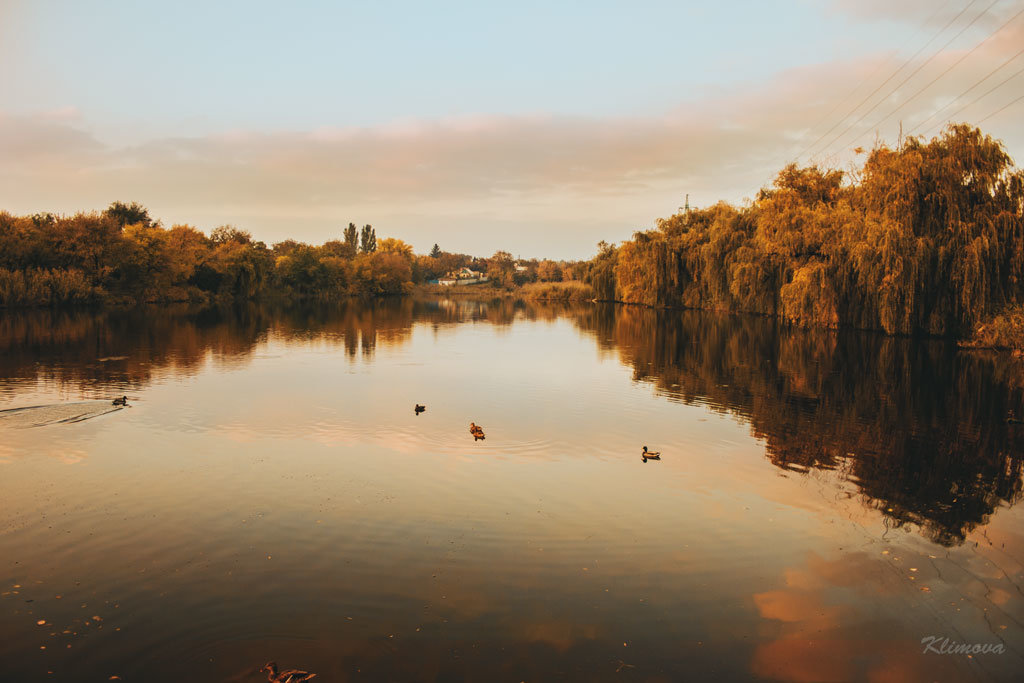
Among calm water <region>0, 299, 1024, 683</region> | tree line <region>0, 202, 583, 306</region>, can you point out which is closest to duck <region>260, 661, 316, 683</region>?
calm water <region>0, 299, 1024, 683</region>

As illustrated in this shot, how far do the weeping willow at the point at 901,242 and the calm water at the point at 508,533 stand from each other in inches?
485

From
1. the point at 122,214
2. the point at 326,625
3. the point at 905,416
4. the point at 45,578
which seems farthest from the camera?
the point at 122,214

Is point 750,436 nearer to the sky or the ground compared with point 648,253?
nearer to the ground

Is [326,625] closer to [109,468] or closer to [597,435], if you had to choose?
[109,468]

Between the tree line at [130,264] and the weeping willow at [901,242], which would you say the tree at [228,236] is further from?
the weeping willow at [901,242]

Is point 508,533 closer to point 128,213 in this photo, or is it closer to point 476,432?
point 476,432

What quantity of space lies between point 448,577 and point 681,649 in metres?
3.09

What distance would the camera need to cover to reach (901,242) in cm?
3459

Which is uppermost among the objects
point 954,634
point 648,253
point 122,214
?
point 122,214

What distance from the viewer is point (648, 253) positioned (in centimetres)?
7731

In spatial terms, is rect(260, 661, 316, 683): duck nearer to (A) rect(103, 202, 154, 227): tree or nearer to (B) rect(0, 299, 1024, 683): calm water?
(B) rect(0, 299, 1024, 683): calm water

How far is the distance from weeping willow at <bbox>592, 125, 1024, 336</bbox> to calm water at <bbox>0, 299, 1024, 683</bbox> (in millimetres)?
12314

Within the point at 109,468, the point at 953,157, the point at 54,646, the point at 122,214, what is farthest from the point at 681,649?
the point at 122,214

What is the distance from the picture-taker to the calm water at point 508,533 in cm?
717
